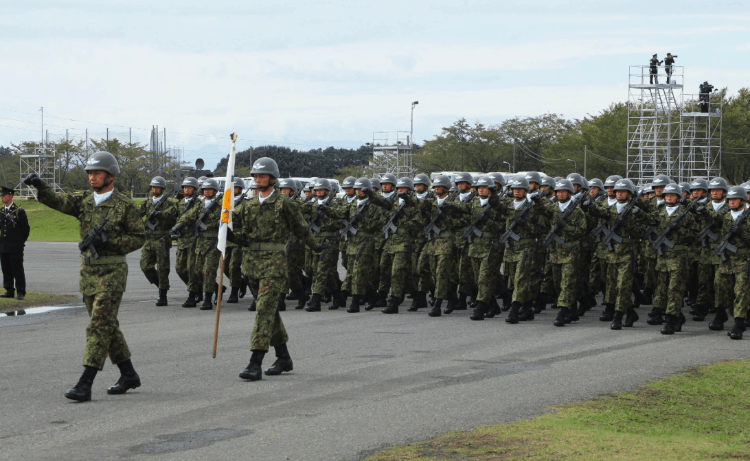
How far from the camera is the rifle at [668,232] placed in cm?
1399

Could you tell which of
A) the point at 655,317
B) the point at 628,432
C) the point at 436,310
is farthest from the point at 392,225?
the point at 628,432

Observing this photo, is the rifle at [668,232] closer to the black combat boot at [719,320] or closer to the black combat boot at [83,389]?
the black combat boot at [719,320]

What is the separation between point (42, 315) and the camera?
15.7 meters

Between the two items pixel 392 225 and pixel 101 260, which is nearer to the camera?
pixel 101 260

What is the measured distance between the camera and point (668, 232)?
1403 cm

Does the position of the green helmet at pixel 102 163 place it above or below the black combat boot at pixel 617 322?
above

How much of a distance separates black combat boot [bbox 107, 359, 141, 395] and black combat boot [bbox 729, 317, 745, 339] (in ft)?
25.8

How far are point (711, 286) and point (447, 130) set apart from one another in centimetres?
6441

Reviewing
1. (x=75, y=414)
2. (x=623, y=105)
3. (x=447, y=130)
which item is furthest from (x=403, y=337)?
(x=447, y=130)

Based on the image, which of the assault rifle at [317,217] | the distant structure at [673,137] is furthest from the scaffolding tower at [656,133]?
the assault rifle at [317,217]

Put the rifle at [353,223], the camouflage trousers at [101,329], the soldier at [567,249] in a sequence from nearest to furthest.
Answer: the camouflage trousers at [101,329]
the soldier at [567,249]
the rifle at [353,223]

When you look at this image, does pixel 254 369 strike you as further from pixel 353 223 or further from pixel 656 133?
pixel 656 133

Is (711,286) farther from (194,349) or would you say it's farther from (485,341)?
(194,349)

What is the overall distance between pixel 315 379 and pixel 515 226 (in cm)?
601
